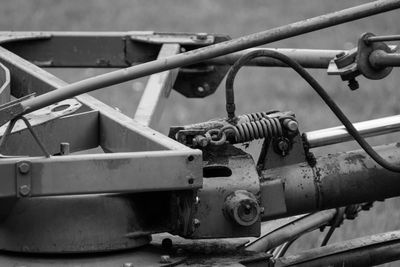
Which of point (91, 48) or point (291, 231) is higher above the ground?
point (91, 48)

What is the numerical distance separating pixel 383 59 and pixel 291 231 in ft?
3.09

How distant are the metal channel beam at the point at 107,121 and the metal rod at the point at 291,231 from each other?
2.16 ft

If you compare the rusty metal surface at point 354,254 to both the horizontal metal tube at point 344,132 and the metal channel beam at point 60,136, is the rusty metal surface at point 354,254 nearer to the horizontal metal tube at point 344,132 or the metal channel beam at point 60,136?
the horizontal metal tube at point 344,132

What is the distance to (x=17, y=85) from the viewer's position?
4.18 m

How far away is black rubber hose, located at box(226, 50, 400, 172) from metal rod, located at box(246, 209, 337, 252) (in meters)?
0.57

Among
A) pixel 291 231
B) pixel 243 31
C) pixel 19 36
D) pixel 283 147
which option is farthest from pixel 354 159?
pixel 243 31

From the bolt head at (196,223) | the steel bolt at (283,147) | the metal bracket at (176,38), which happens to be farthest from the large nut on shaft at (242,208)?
the metal bracket at (176,38)

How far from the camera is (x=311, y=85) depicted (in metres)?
3.65

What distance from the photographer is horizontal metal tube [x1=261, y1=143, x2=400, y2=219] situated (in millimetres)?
3742

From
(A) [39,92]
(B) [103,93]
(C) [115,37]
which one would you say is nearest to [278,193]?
(A) [39,92]

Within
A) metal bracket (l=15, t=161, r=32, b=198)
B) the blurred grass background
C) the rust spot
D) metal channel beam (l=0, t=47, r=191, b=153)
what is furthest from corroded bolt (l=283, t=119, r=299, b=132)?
the blurred grass background

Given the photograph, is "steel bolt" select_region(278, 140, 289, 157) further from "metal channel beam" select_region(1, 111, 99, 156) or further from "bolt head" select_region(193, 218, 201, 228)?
"metal channel beam" select_region(1, 111, 99, 156)

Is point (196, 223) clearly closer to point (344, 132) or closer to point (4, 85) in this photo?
point (344, 132)

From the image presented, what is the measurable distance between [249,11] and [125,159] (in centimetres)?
766
